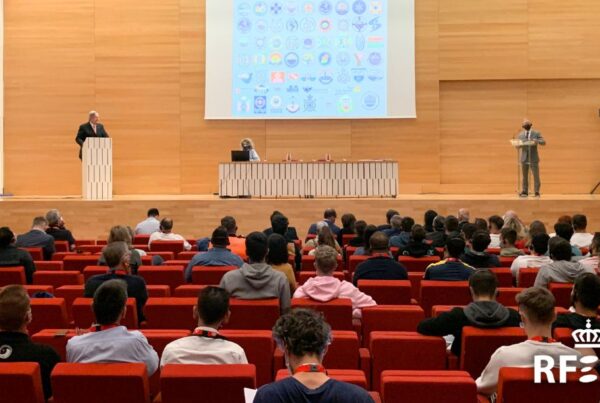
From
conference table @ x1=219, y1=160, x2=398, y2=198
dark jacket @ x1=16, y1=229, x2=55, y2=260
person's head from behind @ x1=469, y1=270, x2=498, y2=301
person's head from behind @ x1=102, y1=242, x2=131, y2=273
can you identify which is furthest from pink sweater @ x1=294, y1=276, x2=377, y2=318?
conference table @ x1=219, y1=160, x2=398, y2=198

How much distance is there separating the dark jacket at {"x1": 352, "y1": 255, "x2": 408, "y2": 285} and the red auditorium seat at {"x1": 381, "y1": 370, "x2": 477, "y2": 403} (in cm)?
292

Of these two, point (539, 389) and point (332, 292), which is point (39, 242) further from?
point (539, 389)

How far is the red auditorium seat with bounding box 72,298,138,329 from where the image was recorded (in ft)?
A: 14.9

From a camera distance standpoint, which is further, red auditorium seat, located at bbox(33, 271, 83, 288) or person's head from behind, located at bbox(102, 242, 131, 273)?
red auditorium seat, located at bbox(33, 271, 83, 288)

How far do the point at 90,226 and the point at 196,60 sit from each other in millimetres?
5013

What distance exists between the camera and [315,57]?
51.4 feet

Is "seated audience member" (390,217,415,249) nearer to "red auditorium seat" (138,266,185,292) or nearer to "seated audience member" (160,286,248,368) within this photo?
"red auditorium seat" (138,266,185,292)

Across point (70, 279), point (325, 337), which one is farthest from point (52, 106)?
point (325, 337)

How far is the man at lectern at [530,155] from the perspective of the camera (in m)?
13.9

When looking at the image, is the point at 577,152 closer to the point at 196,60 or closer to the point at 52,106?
the point at 196,60

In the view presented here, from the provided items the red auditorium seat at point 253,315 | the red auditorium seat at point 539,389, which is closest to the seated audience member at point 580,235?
the red auditorium seat at point 253,315

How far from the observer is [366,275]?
230 inches

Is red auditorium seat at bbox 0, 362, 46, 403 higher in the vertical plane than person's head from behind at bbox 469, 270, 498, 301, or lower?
lower

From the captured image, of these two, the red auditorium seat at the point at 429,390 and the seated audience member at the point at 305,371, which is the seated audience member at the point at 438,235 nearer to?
the red auditorium seat at the point at 429,390
